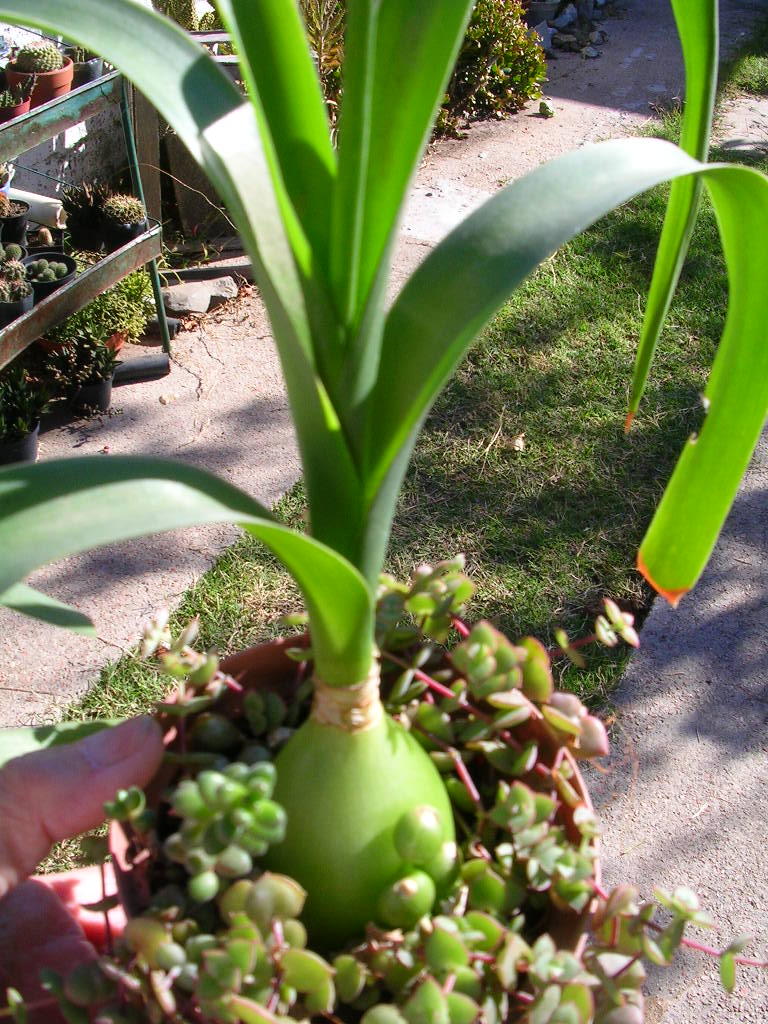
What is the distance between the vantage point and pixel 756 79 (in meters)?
4.61

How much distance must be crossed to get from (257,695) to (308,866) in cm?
15

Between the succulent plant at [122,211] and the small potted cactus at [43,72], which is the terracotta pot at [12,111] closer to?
the small potted cactus at [43,72]

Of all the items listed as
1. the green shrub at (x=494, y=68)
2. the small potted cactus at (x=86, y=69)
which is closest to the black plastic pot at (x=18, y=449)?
the small potted cactus at (x=86, y=69)

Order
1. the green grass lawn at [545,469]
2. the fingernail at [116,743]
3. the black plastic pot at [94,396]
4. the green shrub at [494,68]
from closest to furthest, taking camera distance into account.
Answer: the fingernail at [116,743] → the green grass lawn at [545,469] → the black plastic pot at [94,396] → the green shrub at [494,68]

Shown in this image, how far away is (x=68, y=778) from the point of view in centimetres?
68

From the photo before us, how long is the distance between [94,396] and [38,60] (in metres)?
0.99

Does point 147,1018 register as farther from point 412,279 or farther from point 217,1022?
point 412,279

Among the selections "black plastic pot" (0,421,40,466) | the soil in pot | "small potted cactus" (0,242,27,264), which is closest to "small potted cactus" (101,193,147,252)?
"small potted cactus" (0,242,27,264)

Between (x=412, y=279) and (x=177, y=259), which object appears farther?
(x=177, y=259)

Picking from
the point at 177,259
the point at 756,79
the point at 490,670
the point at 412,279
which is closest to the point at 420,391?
the point at 412,279

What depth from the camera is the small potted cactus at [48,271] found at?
229cm

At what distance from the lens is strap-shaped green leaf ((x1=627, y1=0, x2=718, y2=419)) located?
22.4 inches

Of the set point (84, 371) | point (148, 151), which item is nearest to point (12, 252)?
point (84, 371)

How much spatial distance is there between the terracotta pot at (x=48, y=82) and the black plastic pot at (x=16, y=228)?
0.96ft
